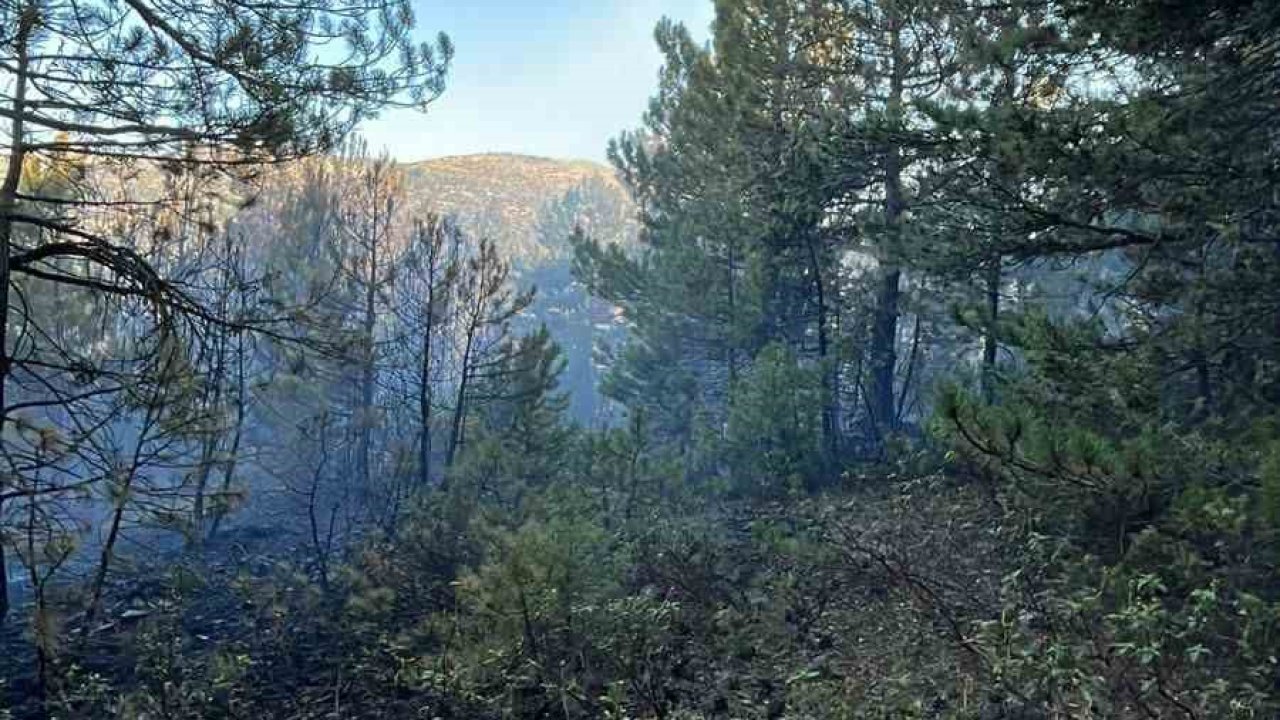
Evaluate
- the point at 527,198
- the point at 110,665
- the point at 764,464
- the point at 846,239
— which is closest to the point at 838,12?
the point at 846,239

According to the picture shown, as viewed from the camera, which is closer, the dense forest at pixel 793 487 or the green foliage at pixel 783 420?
the dense forest at pixel 793 487

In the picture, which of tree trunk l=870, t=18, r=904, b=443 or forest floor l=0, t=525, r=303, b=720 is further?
tree trunk l=870, t=18, r=904, b=443

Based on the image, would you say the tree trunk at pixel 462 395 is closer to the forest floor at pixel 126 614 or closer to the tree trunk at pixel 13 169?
the forest floor at pixel 126 614

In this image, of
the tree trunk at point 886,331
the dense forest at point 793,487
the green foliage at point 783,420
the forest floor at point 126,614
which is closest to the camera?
the dense forest at point 793,487

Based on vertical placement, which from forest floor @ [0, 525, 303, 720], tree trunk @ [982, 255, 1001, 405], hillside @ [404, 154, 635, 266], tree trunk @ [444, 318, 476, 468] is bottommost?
forest floor @ [0, 525, 303, 720]

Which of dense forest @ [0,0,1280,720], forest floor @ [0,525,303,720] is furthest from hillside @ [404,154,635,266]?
dense forest @ [0,0,1280,720]

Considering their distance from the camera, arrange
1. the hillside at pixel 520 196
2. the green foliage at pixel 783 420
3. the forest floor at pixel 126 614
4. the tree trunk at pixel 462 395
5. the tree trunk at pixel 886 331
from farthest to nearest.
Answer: the hillside at pixel 520 196
the tree trunk at pixel 886 331
the tree trunk at pixel 462 395
the green foliage at pixel 783 420
the forest floor at pixel 126 614

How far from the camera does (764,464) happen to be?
38.5ft

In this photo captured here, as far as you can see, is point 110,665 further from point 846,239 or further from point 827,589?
point 846,239

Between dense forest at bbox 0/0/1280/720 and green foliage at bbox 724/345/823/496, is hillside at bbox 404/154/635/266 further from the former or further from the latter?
dense forest at bbox 0/0/1280/720

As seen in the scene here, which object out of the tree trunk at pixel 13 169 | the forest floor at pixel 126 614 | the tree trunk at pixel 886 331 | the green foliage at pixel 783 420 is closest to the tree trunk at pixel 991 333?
the tree trunk at pixel 886 331

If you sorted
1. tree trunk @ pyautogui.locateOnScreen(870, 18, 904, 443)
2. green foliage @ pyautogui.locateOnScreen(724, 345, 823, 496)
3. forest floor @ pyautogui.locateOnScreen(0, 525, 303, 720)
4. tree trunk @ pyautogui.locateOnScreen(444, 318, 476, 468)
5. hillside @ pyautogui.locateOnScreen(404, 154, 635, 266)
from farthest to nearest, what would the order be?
hillside @ pyautogui.locateOnScreen(404, 154, 635, 266)
tree trunk @ pyautogui.locateOnScreen(870, 18, 904, 443)
tree trunk @ pyautogui.locateOnScreen(444, 318, 476, 468)
green foliage @ pyautogui.locateOnScreen(724, 345, 823, 496)
forest floor @ pyautogui.locateOnScreen(0, 525, 303, 720)

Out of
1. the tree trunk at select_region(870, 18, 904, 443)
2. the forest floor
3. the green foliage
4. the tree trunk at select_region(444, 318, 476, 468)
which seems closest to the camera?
the forest floor

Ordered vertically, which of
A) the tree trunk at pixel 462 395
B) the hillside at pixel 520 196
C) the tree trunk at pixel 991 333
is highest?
the hillside at pixel 520 196
